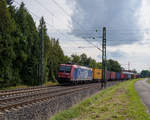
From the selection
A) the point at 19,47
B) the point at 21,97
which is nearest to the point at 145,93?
the point at 21,97

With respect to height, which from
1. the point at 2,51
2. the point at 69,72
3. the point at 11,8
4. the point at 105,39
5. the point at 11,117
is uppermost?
the point at 11,8

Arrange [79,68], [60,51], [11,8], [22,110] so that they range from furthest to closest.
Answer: [60,51]
[79,68]
[11,8]
[22,110]

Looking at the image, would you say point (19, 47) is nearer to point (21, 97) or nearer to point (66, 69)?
point (66, 69)

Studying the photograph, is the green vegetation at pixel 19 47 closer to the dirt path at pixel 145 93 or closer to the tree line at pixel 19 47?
the tree line at pixel 19 47

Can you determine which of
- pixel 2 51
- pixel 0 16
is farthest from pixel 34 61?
pixel 0 16

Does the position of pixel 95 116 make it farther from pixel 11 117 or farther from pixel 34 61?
pixel 34 61

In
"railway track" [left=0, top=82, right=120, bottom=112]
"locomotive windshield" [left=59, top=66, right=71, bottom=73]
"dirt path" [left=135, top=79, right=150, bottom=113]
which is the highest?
"locomotive windshield" [left=59, top=66, right=71, bottom=73]

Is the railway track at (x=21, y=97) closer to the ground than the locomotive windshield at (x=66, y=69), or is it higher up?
closer to the ground

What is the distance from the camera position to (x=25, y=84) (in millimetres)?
28234

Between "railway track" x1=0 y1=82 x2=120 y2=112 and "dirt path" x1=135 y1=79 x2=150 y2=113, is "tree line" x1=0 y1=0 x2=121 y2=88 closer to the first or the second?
"railway track" x1=0 y1=82 x2=120 y2=112

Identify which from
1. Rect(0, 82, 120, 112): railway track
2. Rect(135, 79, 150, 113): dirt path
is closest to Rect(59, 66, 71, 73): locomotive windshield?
Rect(135, 79, 150, 113): dirt path

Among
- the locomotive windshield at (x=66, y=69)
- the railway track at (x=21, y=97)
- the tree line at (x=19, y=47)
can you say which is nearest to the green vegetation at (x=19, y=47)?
the tree line at (x=19, y=47)

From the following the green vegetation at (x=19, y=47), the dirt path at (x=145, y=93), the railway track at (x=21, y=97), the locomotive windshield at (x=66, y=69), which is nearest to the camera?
the railway track at (x=21, y=97)

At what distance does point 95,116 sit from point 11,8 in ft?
67.3
